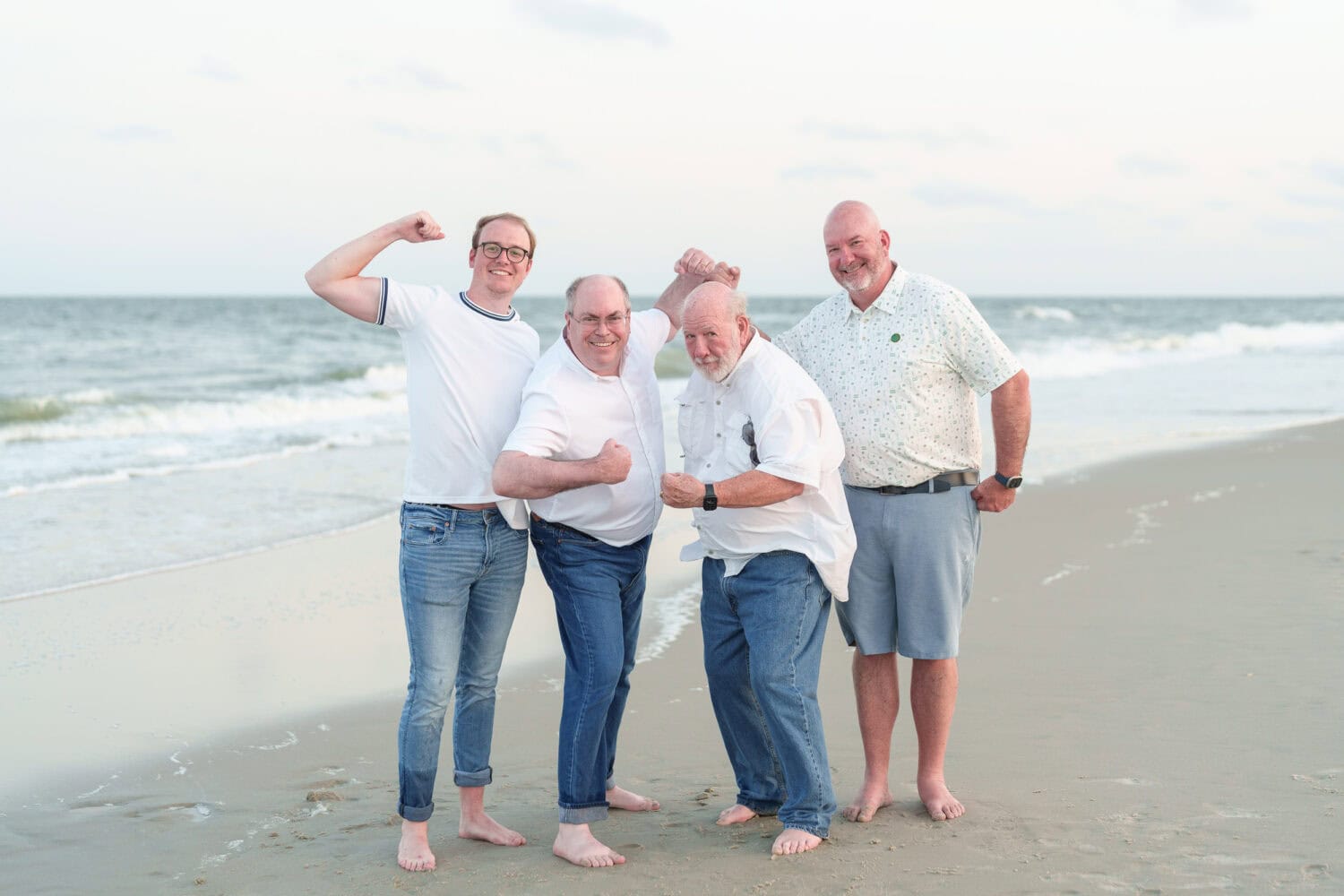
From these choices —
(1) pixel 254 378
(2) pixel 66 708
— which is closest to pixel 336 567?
(2) pixel 66 708

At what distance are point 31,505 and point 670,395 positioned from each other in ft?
40.4

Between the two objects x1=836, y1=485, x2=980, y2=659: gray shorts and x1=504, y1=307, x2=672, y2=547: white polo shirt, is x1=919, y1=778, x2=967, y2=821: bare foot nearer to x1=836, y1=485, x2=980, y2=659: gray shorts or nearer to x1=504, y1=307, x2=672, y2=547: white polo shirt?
x1=836, y1=485, x2=980, y2=659: gray shorts

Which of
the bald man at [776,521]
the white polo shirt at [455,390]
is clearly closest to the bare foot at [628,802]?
the bald man at [776,521]

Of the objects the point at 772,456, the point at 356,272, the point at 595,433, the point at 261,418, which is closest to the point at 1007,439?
the point at 772,456

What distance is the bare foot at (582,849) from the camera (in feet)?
12.0

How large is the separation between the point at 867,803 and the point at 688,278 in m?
1.88

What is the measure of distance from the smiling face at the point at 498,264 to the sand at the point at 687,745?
1776mm

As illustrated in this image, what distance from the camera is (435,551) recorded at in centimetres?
369

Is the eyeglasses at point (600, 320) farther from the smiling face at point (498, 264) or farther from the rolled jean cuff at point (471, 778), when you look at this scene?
the rolled jean cuff at point (471, 778)

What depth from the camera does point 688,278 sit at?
427 cm

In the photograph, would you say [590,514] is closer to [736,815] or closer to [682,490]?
[682,490]

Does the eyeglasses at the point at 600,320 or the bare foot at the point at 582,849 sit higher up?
the eyeglasses at the point at 600,320

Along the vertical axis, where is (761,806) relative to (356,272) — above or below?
below

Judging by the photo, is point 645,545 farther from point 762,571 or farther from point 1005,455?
point 1005,455
